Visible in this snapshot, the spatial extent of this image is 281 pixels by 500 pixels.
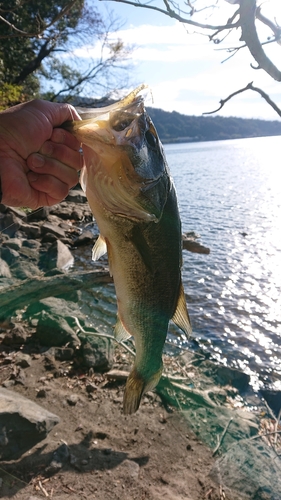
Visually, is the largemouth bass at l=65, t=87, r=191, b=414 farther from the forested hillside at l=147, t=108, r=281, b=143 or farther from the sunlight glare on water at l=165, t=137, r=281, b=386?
the forested hillside at l=147, t=108, r=281, b=143

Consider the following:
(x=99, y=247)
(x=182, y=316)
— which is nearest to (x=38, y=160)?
(x=99, y=247)

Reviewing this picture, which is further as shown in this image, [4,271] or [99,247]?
[4,271]

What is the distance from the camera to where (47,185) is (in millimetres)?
2586

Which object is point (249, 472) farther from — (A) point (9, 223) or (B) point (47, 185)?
(A) point (9, 223)

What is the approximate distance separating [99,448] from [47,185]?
3411 millimetres

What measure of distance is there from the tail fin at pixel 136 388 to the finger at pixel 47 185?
1.28 meters

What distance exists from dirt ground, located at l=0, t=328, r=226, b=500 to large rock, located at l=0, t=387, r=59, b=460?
0.37 feet

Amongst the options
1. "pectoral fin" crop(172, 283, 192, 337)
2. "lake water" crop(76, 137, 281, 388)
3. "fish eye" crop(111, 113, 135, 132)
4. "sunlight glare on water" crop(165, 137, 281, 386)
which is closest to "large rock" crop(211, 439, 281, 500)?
"pectoral fin" crop(172, 283, 192, 337)

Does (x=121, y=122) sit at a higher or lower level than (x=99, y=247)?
higher

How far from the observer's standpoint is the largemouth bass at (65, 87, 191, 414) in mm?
1937

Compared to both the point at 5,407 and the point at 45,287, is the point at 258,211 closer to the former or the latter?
the point at 45,287

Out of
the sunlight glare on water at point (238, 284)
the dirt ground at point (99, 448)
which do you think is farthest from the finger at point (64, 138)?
the sunlight glare on water at point (238, 284)

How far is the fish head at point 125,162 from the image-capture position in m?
1.91

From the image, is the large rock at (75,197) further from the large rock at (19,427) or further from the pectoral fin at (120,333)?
the pectoral fin at (120,333)
